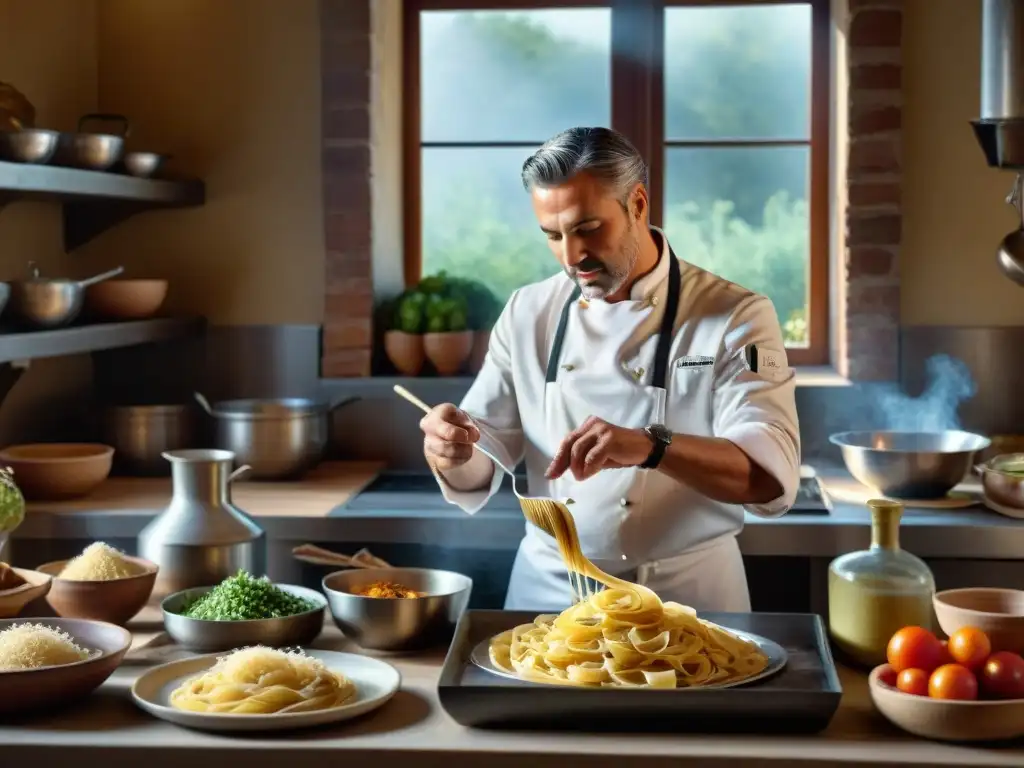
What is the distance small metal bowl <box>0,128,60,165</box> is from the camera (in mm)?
3016

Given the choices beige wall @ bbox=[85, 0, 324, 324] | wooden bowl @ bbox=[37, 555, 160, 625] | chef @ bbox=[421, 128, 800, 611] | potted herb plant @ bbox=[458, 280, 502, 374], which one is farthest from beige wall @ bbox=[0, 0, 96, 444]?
chef @ bbox=[421, 128, 800, 611]

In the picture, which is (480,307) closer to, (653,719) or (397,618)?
(397,618)

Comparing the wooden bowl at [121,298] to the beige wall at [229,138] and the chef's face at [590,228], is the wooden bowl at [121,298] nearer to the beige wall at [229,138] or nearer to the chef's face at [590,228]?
the beige wall at [229,138]

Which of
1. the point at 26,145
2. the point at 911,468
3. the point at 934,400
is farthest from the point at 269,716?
the point at 934,400

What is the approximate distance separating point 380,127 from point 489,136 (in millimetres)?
385

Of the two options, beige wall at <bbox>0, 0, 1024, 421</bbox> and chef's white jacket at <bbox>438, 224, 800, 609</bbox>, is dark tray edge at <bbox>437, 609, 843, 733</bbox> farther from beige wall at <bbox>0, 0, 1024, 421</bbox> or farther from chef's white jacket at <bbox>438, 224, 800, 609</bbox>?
beige wall at <bbox>0, 0, 1024, 421</bbox>

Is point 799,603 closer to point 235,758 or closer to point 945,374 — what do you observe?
point 945,374

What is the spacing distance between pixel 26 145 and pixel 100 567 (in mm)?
1190

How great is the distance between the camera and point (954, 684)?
1.72 metres

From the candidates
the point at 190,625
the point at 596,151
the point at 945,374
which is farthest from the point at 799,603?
the point at 190,625

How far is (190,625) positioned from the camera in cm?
211

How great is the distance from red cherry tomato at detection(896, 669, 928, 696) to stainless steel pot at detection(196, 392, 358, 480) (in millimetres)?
2132

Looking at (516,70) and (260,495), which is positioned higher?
(516,70)

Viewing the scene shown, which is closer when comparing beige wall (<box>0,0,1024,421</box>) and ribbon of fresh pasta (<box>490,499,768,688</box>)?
ribbon of fresh pasta (<box>490,499,768,688</box>)
